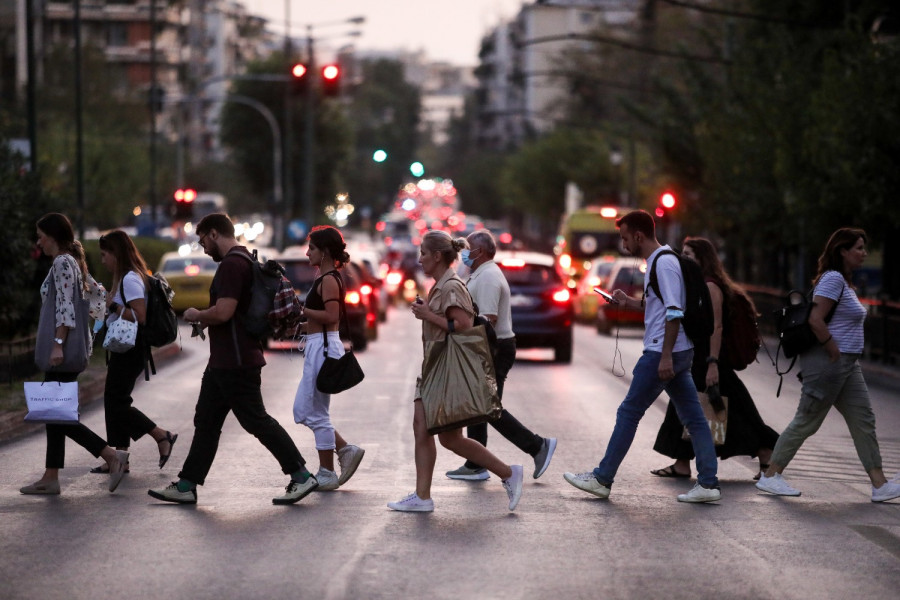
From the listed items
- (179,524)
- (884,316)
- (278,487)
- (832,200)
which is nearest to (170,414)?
(278,487)

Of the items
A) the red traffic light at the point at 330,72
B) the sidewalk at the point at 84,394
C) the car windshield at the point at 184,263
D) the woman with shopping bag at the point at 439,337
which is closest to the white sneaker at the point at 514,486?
the woman with shopping bag at the point at 439,337

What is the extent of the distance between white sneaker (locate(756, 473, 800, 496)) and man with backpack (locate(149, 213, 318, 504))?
9.31 feet

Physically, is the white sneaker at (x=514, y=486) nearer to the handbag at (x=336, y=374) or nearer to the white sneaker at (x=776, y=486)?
the handbag at (x=336, y=374)

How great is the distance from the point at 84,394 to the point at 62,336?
23.4ft

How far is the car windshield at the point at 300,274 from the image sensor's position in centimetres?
2583

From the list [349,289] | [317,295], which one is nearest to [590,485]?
[317,295]

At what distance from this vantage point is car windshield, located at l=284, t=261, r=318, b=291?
84.7 ft

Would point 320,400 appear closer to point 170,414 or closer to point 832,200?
point 170,414

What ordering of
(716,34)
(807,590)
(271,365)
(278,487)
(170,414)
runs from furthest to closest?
(716,34)
(271,365)
(170,414)
(278,487)
(807,590)

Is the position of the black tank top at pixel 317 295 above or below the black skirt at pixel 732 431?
above

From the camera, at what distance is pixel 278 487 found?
10.9 metres

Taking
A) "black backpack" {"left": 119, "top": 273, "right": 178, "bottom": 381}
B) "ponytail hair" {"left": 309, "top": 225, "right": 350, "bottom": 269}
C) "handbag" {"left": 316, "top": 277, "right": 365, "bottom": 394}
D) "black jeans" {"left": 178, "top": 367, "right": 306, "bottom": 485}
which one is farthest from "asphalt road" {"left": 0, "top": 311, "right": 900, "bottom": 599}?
"ponytail hair" {"left": 309, "top": 225, "right": 350, "bottom": 269}

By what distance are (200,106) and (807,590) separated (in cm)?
13044

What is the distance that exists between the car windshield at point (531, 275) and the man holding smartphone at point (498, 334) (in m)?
12.7
